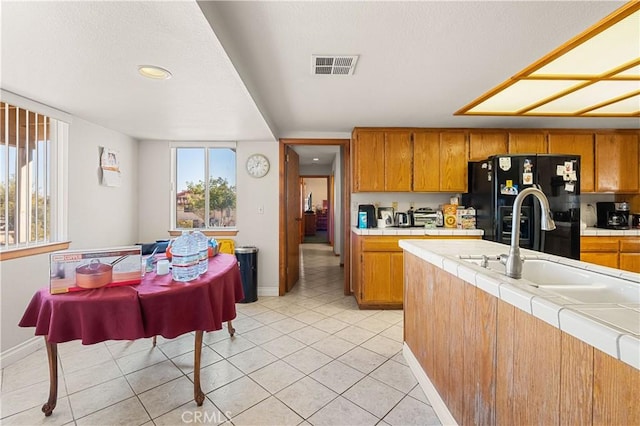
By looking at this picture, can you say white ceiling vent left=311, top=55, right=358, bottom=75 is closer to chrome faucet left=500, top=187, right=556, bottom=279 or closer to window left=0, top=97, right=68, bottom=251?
chrome faucet left=500, top=187, right=556, bottom=279

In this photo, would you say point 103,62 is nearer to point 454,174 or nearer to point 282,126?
point 282,126

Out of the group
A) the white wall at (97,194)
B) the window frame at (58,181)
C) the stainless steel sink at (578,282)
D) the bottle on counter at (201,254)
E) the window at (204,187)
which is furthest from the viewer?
the window at (204,187)

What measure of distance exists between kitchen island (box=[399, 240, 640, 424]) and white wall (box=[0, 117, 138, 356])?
124 inches

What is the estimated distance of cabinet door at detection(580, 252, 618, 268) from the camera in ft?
11.2

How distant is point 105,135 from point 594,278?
4.40m

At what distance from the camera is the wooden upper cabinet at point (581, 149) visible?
3.63 m

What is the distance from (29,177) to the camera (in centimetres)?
248

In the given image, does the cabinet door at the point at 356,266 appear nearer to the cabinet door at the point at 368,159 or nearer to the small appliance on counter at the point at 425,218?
the cabinet door at the point at 368,159

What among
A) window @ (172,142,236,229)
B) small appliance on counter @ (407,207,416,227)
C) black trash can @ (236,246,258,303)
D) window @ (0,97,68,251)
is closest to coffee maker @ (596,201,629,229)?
small appliance on counter @ (407,207,416,227)

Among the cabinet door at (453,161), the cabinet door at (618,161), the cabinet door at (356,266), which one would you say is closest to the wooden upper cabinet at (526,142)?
the cabinet door at (453,161)

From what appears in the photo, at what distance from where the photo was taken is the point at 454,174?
3682 mm

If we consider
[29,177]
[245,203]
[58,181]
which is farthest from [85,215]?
[245,203]

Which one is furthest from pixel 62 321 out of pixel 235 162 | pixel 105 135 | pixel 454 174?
pixel 454 174

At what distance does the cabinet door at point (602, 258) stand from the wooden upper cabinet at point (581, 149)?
817 mm
